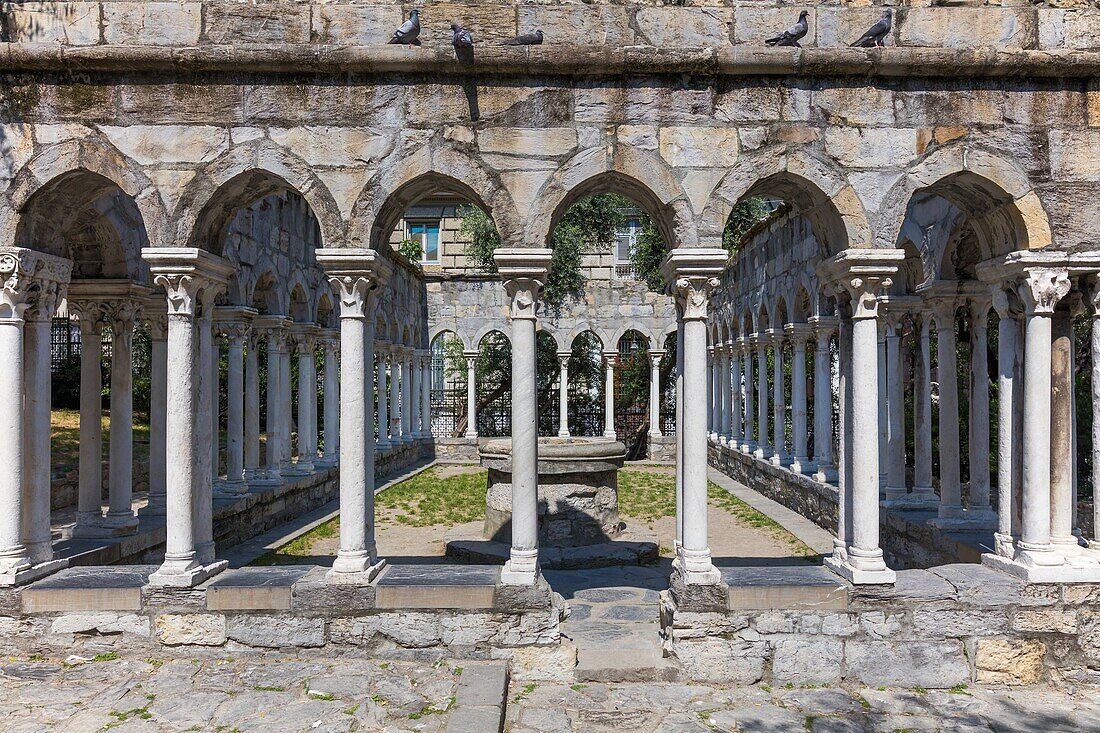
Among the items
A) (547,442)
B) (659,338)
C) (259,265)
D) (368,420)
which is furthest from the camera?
(659,338)

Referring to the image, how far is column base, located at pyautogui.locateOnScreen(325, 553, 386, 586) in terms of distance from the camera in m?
6.09

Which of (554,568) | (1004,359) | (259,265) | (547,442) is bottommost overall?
(554,568)

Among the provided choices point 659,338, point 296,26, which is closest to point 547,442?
point 296,26

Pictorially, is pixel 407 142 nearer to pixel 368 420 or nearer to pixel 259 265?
pixel 368 420

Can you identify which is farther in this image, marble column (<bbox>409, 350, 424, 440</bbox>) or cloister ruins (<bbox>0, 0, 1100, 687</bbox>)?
marble column (<bbox>409, 350, 424, 440</bbox>)

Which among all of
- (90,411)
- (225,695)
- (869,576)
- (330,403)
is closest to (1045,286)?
(869,576)

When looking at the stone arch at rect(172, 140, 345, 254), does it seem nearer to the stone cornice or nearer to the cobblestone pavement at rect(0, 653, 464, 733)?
the stone cornice

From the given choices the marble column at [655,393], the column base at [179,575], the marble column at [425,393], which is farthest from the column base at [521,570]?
the marble column at [425,393]

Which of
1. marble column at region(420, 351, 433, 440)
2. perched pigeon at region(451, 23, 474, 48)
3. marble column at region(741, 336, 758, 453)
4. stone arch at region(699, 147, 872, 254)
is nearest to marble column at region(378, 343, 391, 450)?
marble column at region(420, 351, 433, 440)

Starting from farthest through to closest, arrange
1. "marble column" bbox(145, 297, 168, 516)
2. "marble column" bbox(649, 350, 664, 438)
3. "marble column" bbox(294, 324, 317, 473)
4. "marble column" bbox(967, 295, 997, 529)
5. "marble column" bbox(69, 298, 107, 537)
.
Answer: "marble column" bbox(649, 350, 664, 438), "marble column" bbox(294, 324, 317, 473), "marble column" bbox(145, 297, 168, 516), "marble column" bbox(69, 298, 107, 537), "marble column" bbox(967, 295, 997, 529)

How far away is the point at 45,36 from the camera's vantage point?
629cm

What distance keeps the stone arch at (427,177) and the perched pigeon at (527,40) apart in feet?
3.02

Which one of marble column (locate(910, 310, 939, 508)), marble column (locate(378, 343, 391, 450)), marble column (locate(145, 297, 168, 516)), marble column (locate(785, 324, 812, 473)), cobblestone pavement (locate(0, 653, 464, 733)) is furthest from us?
marble column (locate(378, 343, 391, 450))

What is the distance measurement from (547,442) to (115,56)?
272 inches
